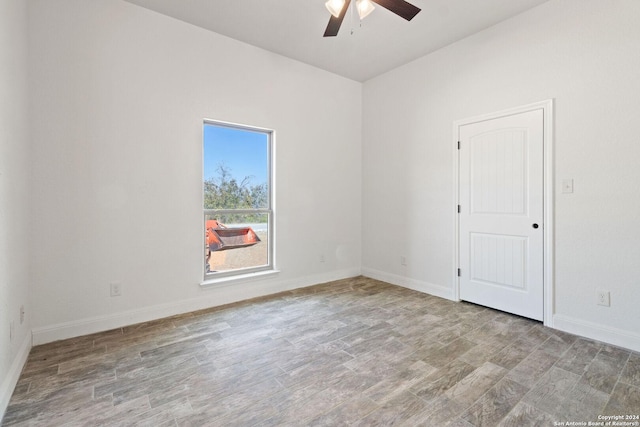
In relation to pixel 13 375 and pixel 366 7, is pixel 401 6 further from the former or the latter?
pixel 13 375

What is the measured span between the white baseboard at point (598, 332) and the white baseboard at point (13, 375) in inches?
161

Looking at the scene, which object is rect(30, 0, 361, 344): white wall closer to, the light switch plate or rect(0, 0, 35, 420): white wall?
rect(0, 0, 35, 420): white wall

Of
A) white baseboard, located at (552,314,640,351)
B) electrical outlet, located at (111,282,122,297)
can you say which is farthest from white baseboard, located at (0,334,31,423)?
white baseboard, located at (552,314,640,351)

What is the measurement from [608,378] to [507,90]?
2633 mm

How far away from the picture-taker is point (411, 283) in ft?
13.9

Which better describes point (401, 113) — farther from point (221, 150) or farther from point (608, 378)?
point (608, 378)

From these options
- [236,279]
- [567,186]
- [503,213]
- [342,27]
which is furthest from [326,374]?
[342,27]

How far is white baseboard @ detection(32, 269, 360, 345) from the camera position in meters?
2.69

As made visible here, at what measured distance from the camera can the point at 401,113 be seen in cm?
432

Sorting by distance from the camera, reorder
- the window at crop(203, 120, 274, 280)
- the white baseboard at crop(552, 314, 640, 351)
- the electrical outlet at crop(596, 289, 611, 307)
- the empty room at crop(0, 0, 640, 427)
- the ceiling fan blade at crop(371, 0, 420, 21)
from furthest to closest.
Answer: the window at crop(203, 120, 274, 280) → the electrical outlet at crop(596, 289, 611, 307) → the white baseboard at crop(552, 314, 640, 351) → the ceiling fan blade at crop(371, 0, 420, 21) → the empty room at crop(0, 0, 640, 427)

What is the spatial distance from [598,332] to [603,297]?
0.99ft

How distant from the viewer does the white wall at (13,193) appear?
183 centimetres

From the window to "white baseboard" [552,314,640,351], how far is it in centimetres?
311

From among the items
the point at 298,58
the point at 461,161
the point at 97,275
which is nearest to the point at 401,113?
the point at 461,161
